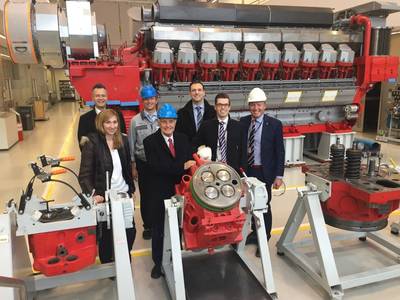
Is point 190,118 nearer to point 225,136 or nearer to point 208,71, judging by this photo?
point 225,136

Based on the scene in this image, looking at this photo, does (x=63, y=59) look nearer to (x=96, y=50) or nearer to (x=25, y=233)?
(x=96, y=50)

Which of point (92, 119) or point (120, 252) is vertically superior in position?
point (92, 119)

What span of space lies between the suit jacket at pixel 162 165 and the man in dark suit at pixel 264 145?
67 centimetres

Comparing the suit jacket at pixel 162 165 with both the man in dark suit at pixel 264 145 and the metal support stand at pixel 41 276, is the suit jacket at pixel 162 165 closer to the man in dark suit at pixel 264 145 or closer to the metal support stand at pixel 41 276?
the metal support stand at pixel 41 276

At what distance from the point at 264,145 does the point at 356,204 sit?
0.82 m

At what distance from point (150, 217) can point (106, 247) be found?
393 mm

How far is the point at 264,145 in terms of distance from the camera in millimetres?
2723

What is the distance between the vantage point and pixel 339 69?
217 inches

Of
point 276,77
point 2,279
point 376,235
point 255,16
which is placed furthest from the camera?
point 276,77

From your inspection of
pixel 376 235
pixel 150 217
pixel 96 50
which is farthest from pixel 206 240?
pixel 376 235

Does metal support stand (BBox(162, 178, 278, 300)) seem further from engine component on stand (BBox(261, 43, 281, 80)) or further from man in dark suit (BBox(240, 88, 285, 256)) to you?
engine component on stand (BBox(261, 43, 281, 80))

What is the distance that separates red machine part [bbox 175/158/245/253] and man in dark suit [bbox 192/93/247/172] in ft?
1.95

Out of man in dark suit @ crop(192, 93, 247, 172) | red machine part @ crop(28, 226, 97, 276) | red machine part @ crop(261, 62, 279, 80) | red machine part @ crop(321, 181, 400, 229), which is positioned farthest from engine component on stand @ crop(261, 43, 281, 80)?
red machine part @ crop(28, 226, 97, 276)

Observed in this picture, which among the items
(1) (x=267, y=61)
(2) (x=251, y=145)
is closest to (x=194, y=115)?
(2) (x=251, y=145)
